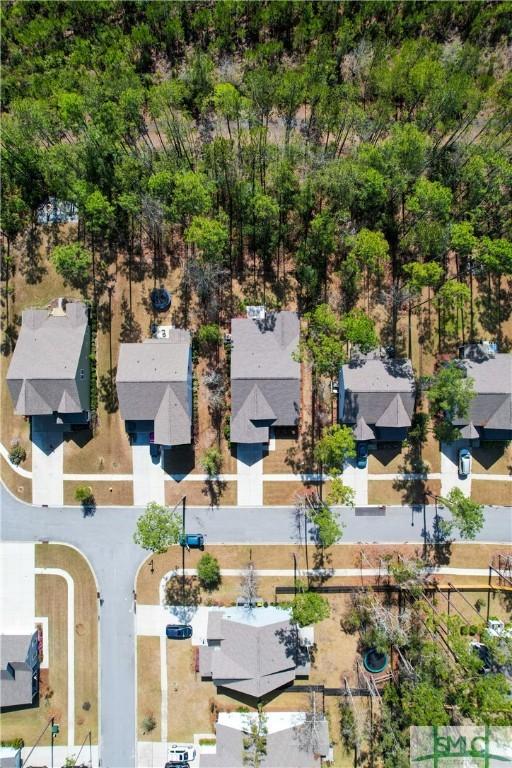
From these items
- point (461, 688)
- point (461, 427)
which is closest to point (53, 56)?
point (461, 427)

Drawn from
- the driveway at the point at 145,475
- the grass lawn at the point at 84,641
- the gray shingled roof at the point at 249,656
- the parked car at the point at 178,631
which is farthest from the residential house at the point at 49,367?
the gray shingled roof at the point at 249,656

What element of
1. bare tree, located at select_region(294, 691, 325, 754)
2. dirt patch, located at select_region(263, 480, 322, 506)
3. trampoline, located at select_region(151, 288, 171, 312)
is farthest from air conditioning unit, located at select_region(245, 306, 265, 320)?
bare tree, located at select_region(294, 691, 325, 754)

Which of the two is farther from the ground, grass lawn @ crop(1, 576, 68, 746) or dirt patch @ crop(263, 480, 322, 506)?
dirt patch @ crop(263, 480, 322, 506)

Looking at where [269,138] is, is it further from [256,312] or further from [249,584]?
[249,584]

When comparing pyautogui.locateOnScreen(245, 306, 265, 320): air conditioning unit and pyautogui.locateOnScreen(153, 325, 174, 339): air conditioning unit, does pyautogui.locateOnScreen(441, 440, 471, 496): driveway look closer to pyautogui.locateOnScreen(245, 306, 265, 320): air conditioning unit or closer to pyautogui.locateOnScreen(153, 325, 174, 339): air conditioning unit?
pyautogui.locateOnScreen(245, 306, 265, 320): air conditioning unit

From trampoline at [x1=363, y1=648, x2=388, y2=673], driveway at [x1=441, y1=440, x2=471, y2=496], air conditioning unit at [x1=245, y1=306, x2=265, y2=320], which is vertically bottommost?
trampoline at [x1=363, y1=648, x2=388, y2=673]

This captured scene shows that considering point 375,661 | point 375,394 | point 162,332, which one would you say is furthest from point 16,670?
point 375,394

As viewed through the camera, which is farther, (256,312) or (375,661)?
(375,661)
